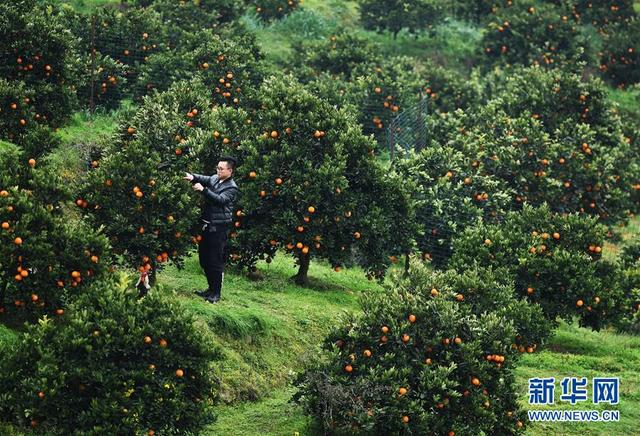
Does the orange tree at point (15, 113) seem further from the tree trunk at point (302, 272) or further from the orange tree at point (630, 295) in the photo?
the orange tree at point (630, 295)

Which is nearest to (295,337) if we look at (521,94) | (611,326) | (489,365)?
(489,365)

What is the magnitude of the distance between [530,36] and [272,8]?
7932 mm

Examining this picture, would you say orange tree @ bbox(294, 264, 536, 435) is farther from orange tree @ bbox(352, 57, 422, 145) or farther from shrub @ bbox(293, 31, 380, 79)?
shrub @ bbox(293, 31, 380, 79)

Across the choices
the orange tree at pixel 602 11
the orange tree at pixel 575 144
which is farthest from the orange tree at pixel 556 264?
the orange tree at pixel 602 11

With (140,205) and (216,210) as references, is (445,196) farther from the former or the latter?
(140,205)

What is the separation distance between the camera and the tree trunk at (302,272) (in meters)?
21.3

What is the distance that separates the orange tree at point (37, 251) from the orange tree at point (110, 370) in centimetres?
83

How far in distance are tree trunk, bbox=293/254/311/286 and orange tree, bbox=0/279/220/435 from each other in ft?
24.1

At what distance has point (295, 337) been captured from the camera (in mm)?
18562

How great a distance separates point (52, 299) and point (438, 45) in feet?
87.4

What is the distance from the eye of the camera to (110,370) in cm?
1335

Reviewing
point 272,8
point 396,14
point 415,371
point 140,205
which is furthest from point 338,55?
point 415,371

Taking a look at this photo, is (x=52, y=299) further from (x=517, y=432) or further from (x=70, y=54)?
(x=70, y=54)

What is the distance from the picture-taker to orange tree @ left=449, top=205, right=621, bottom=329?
2173cm
